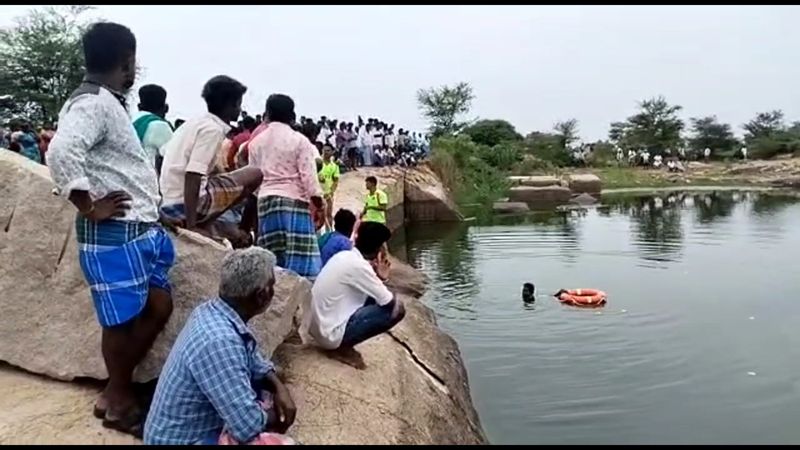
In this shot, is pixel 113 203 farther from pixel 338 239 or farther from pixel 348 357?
pixel 338 239

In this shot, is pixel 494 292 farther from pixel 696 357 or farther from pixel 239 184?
pixel 239 184

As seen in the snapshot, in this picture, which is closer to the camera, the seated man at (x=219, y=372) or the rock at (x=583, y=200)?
the seated man at (x=219, y=372)

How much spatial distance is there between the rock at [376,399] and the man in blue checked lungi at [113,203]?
887mm

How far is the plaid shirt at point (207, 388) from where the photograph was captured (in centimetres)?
301

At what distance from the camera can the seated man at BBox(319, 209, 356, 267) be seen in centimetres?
561

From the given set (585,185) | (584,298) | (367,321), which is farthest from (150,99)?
(585,185)

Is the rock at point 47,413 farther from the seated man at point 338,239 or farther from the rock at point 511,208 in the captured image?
→ the rock at point 511,208

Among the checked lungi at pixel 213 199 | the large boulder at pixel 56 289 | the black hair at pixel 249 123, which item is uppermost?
the black hair at pixel 249 123

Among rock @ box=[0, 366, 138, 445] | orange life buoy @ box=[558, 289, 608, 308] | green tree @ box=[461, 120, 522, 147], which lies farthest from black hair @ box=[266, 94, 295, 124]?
green tree @ box=[461, 120, 522, 147]

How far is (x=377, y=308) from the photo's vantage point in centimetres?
Answer: 498

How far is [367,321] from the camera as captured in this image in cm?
496

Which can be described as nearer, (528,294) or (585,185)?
(528,294)

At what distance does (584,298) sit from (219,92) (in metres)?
8.59

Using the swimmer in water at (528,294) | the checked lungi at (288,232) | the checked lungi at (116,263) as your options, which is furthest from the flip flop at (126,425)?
the swimmer in water at (528,294)
